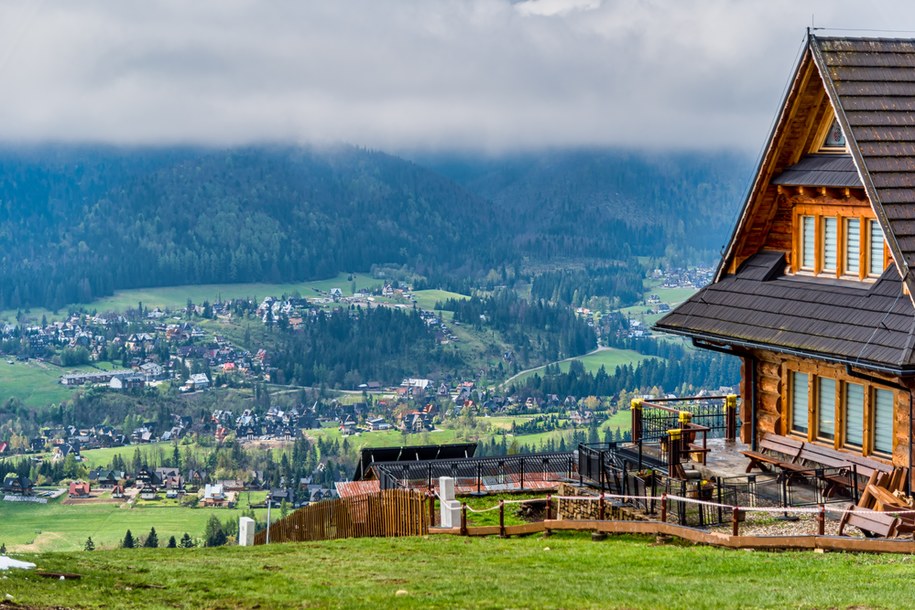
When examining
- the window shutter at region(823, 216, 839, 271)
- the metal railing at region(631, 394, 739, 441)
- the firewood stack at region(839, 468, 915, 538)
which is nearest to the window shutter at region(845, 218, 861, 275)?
the window shutter at region(823, 216, 839, 271)

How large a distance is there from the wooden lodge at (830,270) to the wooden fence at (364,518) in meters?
7.40

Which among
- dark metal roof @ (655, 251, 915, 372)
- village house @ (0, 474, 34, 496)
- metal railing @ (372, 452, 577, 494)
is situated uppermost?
dark metal roof @ (655, 251, 915, 372)

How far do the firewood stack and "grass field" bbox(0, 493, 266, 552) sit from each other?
9807 centimetres

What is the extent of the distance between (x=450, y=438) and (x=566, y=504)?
158m

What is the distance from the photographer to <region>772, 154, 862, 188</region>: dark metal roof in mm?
25625

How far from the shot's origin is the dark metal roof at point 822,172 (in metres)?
25.6

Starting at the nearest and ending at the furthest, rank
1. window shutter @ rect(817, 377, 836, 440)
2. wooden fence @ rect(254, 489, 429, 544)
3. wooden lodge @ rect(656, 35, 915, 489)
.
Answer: wooden lodge @ rect(656, 35, 915, 489) < wooden fence @ rect(254, 489, 429, 544) < window shutter @ rect(817, 377, 836, 440)

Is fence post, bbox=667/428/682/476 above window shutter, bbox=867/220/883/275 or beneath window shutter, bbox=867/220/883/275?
beneath

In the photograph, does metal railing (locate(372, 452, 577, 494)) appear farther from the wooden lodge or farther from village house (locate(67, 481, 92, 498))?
village house (locate(67, 481, 92, 498))

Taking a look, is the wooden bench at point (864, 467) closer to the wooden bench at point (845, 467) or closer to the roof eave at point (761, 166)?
the wooden bench at point (845, 467)

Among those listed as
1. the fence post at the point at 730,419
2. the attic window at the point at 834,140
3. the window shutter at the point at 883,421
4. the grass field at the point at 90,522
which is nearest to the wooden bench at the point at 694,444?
the fence post at the point at 730,419

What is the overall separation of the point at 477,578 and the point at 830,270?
41.2 ft

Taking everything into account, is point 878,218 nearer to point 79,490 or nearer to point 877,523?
point 877,523

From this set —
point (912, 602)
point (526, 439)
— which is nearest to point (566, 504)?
point (912, 602)
